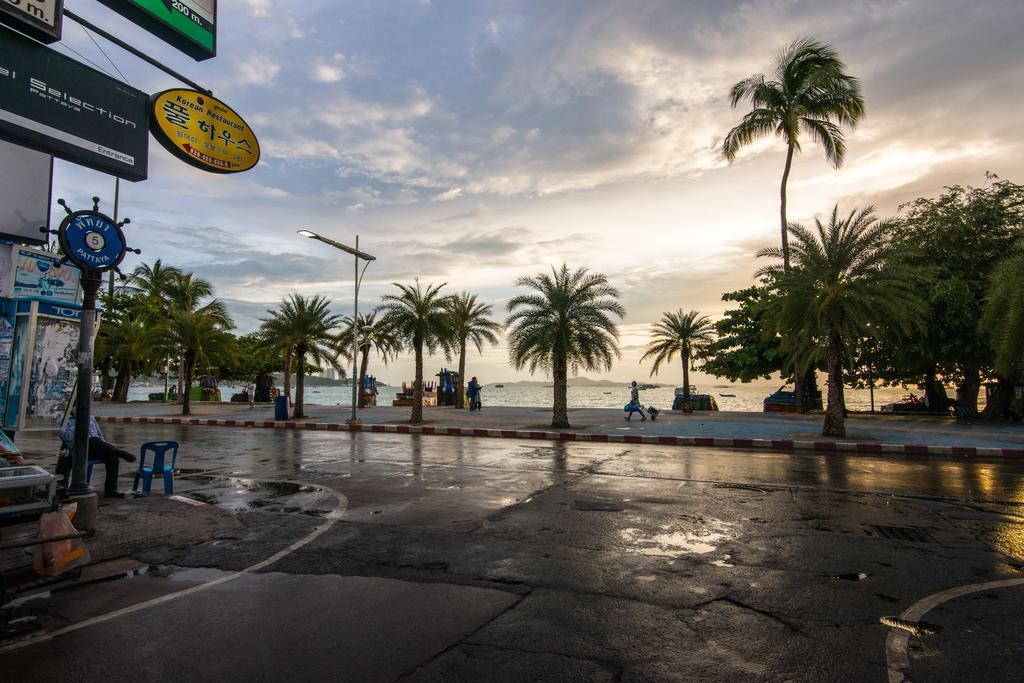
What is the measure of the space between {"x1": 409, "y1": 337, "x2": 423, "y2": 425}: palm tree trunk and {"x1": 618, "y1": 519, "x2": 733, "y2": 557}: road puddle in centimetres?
1850

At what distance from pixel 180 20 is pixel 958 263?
29876 mm

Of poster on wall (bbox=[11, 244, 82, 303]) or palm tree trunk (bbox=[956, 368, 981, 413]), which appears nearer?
poster on wall (bbox=[11, 244, 82, 303])

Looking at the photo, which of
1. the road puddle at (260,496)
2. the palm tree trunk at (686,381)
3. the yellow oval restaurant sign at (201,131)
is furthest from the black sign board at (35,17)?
the palm tree trunk at (686,381)

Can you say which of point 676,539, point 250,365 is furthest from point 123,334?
point 676,539

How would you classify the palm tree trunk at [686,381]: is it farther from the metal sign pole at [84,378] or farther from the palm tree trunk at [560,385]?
the metal sign pole at [84,378]

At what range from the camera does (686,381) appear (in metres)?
33.7

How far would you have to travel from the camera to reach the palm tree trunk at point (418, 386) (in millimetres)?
24359

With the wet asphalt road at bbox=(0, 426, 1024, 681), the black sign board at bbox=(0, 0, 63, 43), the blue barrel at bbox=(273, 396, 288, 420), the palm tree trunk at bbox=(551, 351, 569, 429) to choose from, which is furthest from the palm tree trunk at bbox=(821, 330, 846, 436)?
the blue barrel at bbox=(273, 396, 288, 420)

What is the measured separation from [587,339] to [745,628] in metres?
18.5

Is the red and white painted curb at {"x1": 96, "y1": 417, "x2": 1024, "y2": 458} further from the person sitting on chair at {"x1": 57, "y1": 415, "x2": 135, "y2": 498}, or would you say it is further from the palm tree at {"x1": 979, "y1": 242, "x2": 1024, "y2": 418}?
the person sitting on chair at {"x1": 57, "y1": 415, "x2": 135, "y2": 498}

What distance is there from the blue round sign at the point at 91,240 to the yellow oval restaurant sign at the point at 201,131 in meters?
1.83

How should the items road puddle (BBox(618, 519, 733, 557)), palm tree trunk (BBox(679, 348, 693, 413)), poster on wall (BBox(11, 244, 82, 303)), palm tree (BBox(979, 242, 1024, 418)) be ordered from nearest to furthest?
road puddle (BBox(618, 519, 733, 557)) → poster on wall (BBox(11, 244, 82, 303)) → palm tree (BBox(979, 242, 1024, 418)) → palm tree trunk (BBox(679, 348, 693, 413))

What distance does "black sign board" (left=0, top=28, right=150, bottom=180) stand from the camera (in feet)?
21.5

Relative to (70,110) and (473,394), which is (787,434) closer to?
(473,394)
